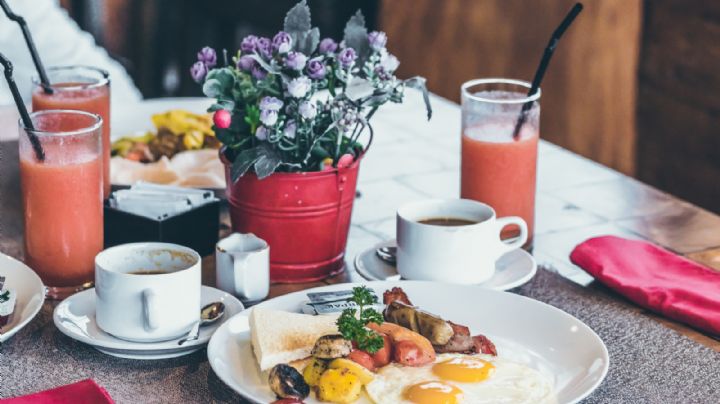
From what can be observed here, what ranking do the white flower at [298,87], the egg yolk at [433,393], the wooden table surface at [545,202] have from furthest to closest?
1. the wooden table surface at [545,202]
2. the white flower at [298,87]
3. the egg yolk at [433,393]

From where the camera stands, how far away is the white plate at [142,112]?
207 centimetres

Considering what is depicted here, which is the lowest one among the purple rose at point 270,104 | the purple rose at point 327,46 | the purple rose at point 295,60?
the purple rose at point 270,104

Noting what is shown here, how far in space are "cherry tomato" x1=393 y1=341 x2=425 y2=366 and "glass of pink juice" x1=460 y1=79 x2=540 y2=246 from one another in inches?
21.0

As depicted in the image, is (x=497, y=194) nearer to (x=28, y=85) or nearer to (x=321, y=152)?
(x=321, y=152)

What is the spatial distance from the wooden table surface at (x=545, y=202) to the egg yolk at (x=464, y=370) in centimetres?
36

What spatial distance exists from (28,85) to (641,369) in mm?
2275

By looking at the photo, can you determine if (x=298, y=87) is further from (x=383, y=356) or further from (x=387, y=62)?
(x=383, y=356)

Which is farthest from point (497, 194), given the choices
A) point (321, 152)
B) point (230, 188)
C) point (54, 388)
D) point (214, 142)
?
point (54, 388)

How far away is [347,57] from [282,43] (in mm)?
90

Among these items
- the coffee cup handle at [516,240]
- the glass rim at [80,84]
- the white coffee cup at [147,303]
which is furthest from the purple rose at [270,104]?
the glass rim at [80,84]

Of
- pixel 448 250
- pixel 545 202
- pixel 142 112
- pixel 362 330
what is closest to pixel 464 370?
pixel 362 330

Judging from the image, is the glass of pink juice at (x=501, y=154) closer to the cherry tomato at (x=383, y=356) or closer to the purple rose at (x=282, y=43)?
the purple rose at (x=282, y=43)

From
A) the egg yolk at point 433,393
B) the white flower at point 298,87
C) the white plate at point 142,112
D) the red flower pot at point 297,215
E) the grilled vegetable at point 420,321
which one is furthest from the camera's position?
the white plate at point 142,112

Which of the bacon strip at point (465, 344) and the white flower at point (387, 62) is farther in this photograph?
the white flower at point (387, 62)
